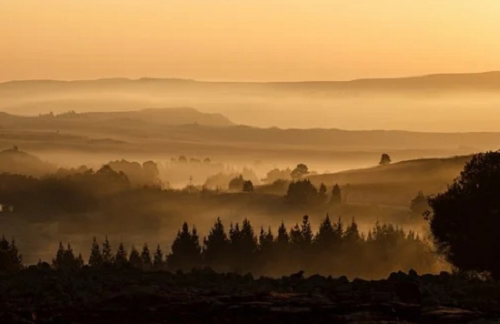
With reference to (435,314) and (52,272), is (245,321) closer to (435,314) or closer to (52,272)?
(435,314)

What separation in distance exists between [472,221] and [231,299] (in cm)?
5788

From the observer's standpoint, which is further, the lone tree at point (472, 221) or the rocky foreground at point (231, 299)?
the lone tree at point (472, 221)

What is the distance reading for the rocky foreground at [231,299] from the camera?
216 feet

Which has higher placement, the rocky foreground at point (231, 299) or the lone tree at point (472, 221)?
the lone tree at point (472, 221)

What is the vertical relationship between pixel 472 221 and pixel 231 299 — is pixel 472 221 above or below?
above

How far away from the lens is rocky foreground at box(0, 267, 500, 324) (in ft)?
216

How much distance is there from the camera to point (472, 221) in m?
123

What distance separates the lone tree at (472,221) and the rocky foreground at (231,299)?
40.7m

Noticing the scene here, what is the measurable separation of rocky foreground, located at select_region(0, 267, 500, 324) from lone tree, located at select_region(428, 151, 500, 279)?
1601 inches

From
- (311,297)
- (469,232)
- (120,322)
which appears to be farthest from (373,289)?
(469,232)

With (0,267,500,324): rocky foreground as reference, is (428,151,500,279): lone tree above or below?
above

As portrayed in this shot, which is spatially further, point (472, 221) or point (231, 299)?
point (472, 221)

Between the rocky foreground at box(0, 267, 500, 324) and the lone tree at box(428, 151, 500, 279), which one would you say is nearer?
the rocky foreground at box(0, 267, 500, 324)

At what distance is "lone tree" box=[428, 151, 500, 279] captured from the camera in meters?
121
